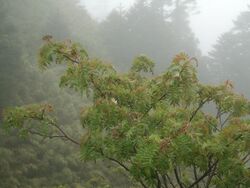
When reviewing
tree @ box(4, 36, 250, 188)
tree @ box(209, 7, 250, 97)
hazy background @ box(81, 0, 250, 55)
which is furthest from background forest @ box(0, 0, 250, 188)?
hazy background @ box(81, 0, 250, 55)

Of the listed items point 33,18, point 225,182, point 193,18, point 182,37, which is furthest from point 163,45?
point 193,18

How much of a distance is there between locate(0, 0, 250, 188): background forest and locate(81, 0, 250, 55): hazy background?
18719mm

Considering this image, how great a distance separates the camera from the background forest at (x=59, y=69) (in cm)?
1672

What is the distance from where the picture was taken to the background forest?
Result: 54.9 feet

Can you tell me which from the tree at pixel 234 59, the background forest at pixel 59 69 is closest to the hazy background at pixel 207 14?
the background forest at pixel 59 69

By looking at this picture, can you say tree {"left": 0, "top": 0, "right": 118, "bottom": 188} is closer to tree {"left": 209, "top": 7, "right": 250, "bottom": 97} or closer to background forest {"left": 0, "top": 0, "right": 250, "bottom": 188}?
background forest {"left": 0, "top": 0, "right": 250, "bottom": 188}

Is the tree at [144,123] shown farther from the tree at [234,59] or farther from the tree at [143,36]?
the tree at [234,59]

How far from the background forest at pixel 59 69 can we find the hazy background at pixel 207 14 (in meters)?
18.7

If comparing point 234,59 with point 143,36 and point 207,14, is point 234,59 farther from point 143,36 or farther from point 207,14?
point 207,14

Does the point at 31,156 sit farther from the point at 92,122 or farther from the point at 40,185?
the point at 92,122

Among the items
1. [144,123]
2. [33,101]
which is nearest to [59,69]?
[33,101]

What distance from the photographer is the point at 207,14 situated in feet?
254

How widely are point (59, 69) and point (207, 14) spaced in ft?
192

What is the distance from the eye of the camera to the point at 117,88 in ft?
18.3
